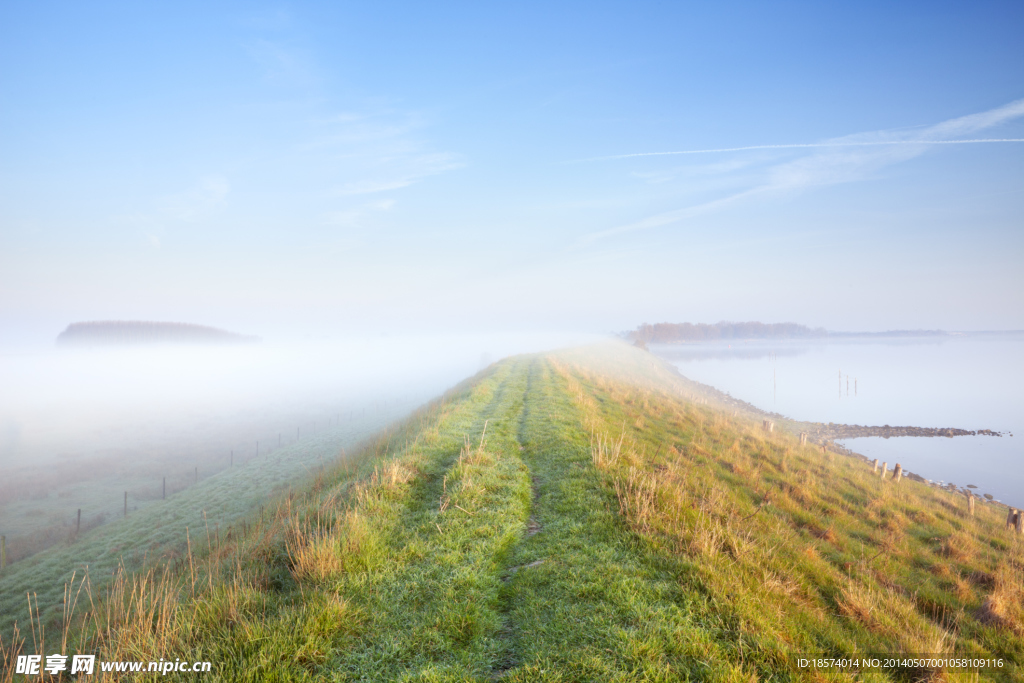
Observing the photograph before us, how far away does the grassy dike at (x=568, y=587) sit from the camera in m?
5.23

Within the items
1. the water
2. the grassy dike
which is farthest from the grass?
the water

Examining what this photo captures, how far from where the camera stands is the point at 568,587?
659cm

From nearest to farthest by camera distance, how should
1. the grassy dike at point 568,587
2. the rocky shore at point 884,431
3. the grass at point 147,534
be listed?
1. the grassy dike at point 568,587
2. the grass at point 147,534
3. the rocky shore at point 884,431

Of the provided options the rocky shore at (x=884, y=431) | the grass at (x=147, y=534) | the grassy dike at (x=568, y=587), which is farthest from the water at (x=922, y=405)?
the grass at (x=147, y=534)

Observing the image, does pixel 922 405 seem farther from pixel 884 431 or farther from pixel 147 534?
pixel 147 534

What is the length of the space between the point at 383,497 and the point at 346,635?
4.42 m

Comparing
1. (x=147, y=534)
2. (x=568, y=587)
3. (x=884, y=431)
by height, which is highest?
(x=568, y=587)

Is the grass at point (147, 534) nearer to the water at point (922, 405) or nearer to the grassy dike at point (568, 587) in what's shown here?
the grassy dike at point (568, 587)

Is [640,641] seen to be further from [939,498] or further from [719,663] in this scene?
[939,498]

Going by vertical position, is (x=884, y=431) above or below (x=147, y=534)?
above

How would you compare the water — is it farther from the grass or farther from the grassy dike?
the grass

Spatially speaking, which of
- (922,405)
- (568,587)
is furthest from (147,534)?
(922,405)

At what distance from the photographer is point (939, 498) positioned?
1639 cm

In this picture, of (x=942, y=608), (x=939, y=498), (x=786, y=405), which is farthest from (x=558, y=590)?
(x=786, y=405)
